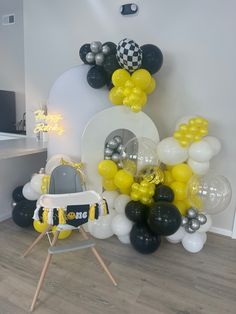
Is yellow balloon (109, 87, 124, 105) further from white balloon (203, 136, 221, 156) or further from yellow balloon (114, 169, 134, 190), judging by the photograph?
white balloon (203, 136, 221, 156)

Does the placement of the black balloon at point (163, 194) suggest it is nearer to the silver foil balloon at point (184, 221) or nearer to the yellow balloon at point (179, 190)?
the yellow balloon at point (179, 190)

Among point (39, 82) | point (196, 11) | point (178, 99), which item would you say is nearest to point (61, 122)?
point (39, 82)

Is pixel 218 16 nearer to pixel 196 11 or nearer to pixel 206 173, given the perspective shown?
pixel 196 11

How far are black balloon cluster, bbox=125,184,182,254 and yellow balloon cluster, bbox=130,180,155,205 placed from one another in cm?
4

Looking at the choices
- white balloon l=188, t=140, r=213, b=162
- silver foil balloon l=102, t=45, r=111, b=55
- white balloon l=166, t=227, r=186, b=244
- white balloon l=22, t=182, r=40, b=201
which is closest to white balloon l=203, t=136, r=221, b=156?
white balloon l=188, t=140, r=213, b=162

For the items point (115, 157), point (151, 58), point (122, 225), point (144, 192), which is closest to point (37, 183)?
point (115, 157)

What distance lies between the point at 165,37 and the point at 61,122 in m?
1.41

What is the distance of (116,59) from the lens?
227 cm

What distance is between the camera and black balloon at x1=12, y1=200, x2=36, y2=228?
2.38m

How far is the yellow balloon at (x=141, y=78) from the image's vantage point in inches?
85.6

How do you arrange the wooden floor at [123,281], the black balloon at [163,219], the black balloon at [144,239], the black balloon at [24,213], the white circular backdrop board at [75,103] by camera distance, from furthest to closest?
the white circular backdrop board at [75,103] < the black balloon at [24,213] < the black balloon at [144,239] < the black balloon at [163,219] < the wooden floor at [123,281]

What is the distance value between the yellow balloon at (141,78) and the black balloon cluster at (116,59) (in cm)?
6

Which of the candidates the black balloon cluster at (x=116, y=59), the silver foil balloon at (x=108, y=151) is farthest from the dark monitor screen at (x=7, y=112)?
the silver foil balloon at (x=108, y=151)

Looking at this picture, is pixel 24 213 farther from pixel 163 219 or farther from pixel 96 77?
pixel 96 77
